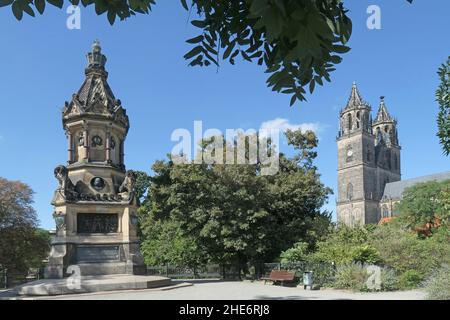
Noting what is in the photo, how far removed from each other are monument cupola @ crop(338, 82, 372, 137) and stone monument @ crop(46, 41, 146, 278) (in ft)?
364

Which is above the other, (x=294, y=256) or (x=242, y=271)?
(x=294, y=256)

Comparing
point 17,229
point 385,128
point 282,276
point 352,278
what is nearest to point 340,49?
point 352,278

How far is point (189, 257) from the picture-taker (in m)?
35.6

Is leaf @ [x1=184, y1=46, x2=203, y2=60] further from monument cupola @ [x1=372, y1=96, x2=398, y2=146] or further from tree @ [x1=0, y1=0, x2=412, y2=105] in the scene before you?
monument cupola @ [x1=372, y1=96, x2=398, y2=146]

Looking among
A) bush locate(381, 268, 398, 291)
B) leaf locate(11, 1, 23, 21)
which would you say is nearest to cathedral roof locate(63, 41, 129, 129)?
bush locate(381, 268, 398, 291)

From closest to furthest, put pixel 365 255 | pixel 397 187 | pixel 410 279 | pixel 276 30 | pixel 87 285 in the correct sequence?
pixel 276 30 < pixel 87 285 < pixel 410 279 < pixel 365 255 < pixel 397 187

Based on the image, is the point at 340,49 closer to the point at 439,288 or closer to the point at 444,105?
the point at 444,105

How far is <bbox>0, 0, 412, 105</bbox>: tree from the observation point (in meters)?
3.02

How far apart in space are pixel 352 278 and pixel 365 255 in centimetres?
315

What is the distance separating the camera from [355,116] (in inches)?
4990

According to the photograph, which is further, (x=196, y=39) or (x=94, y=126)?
(x=94, y=126)
